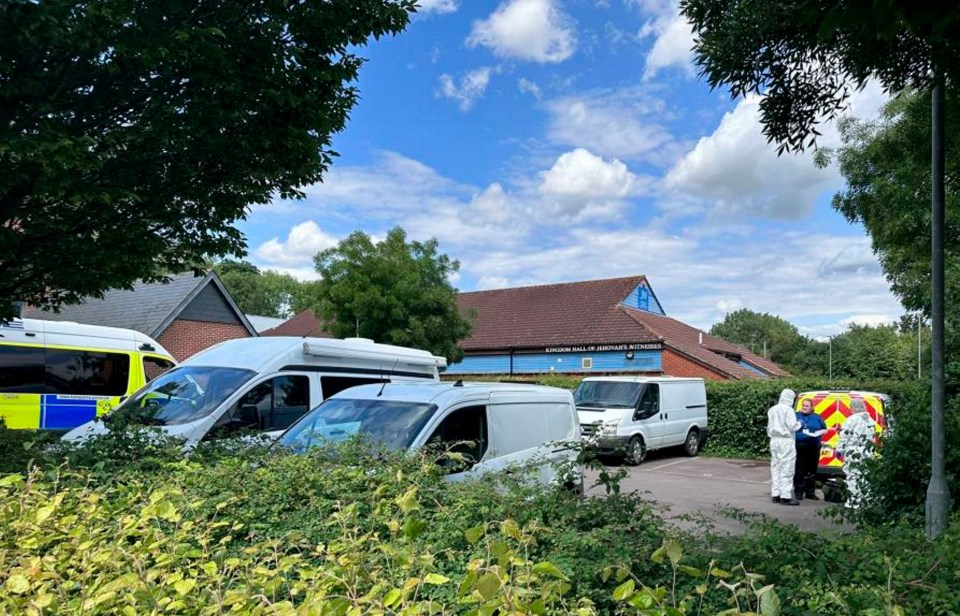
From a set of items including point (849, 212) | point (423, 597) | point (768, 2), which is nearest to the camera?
point (423, 597)

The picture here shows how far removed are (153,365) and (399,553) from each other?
1554 cm

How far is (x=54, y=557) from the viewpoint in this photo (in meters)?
2.69

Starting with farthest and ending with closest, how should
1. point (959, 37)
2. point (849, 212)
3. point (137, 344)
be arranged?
point (849, 212), point (137, 344), point (959, 37)

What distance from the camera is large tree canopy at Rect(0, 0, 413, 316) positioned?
556cm

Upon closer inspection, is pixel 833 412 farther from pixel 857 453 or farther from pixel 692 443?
pixel 857 453

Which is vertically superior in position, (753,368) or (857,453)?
(753,368)

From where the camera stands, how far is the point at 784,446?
38.5 feet

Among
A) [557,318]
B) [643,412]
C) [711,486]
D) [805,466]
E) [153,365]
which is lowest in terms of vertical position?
[711,486]

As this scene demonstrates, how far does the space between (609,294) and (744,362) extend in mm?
11358

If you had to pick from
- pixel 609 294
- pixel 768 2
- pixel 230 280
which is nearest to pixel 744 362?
pixel 609 294

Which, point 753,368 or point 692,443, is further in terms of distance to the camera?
point 753,368

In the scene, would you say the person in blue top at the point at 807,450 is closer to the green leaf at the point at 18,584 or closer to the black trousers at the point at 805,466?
the black trousers at the point at 805,466

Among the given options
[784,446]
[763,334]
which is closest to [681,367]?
[784,446]

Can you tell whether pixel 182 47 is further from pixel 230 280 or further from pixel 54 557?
pixel 230 280
